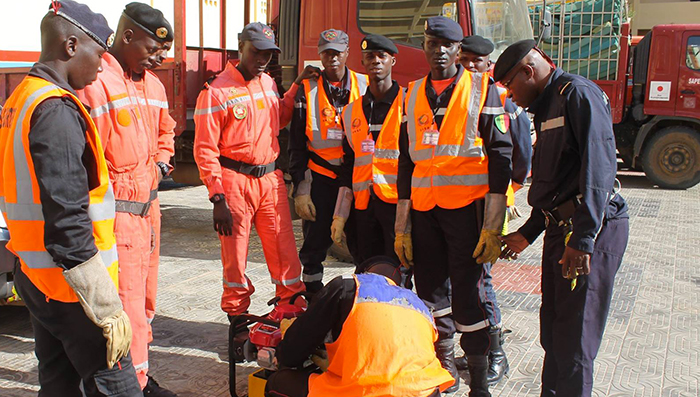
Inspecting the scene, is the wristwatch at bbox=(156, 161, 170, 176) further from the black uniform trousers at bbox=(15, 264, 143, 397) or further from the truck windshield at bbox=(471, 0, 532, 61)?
the truck windshield at bbox=(471, 0, 532, 61)

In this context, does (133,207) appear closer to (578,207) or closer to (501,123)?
(501,123)

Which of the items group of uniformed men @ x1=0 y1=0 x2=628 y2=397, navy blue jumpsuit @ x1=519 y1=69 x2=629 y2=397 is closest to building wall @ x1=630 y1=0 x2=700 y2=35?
group of uniformed men @ x1=0 y1=0 x2=628 y2=397

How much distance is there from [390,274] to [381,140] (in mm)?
1084

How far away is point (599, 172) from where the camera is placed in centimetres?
278

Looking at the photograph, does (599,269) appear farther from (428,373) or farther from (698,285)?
(698,285)

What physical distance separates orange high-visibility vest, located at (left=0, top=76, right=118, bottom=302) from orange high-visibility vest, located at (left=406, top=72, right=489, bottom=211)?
6.14 feet

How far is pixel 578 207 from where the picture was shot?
2811 mm

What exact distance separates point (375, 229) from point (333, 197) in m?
0.49

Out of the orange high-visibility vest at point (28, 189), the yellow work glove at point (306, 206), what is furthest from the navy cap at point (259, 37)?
the orange high-visibility vest at point (28, 189)

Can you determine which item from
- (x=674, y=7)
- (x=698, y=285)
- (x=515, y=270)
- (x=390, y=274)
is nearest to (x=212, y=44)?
(x=515, y=270)

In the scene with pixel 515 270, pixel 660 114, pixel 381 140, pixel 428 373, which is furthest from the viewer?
pixel 660 114

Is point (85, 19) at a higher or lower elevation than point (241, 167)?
higher

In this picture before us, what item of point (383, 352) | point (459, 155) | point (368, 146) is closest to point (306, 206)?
point (368, 146)

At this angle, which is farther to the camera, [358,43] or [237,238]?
[358,43]
